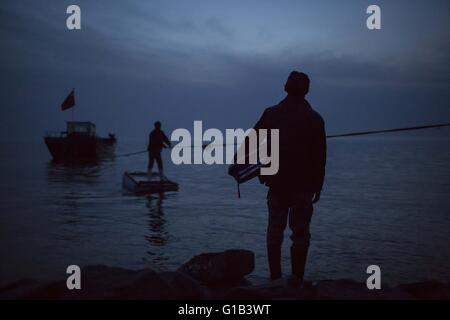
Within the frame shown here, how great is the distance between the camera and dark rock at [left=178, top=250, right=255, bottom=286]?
5.84 m

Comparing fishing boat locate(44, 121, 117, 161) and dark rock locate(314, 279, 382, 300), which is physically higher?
fishing boat locate(44, 121, 117, 161)

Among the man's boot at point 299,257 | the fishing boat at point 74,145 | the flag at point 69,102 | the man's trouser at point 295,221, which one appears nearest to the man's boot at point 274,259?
the man's trouser at point 295,221

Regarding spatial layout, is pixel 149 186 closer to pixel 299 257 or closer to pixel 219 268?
pixel 219 268

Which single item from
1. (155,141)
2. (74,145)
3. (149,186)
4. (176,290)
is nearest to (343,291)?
(176,290)

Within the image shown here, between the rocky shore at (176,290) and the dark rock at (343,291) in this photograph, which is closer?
the rocky shore at (176,290)

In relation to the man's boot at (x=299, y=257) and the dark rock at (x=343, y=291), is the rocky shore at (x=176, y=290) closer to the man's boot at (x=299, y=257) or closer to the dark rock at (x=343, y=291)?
the dark rock at (x=343, y=291)

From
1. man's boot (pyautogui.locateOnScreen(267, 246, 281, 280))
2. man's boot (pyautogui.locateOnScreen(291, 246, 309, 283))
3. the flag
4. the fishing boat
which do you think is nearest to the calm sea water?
man's boot (pyautogui.locateOnScreen(267, 246, 281, 280))

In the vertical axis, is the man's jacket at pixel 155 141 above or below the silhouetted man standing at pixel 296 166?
above

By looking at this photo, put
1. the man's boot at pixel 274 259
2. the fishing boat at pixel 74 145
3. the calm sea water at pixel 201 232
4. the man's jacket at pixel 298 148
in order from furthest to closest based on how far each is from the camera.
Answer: the fishing boat at pixel 74 145 < the calm sea water at pixel 201 232 < the man's boot at pixel 274 259 < the man's jacket at pixel 298 148

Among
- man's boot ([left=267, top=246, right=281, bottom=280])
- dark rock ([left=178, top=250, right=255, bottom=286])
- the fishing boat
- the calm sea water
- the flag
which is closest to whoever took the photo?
man's boot ([left=267, top=246, right=281, bottom=280])

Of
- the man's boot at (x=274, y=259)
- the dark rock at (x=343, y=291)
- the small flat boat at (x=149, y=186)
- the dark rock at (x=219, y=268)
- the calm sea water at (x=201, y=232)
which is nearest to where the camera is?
the dark rock at (x=343, y=291)

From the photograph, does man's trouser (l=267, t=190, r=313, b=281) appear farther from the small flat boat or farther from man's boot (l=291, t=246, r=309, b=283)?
the small flat boat

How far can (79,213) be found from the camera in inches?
534

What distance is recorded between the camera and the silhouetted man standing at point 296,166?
503cm
